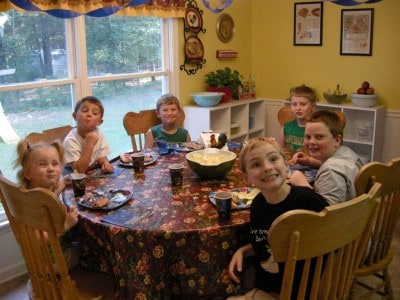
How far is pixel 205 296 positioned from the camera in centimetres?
167

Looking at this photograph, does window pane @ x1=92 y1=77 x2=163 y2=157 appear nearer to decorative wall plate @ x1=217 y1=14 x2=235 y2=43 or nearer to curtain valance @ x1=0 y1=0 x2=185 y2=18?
curtain valance @ x1=0 y1=0 x2=185 y2=18

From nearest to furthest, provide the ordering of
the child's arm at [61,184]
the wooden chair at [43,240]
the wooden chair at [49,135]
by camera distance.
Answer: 1. the wooden chair at [43,240]
2. the child's arm at [61,184]
3. the wooden chair at [49,135]

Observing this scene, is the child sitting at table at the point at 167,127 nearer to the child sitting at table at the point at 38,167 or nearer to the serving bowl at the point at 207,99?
the serving bowl at the point at 207,99

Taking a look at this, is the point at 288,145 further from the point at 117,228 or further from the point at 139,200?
the point at 117,228

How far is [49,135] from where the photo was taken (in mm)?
2576

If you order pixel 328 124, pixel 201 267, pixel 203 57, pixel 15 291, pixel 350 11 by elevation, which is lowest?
pixel 15 291

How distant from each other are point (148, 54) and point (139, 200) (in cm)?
223

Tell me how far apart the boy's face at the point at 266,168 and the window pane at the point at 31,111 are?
1922 millimetres

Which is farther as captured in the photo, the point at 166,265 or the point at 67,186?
the point at 67,186

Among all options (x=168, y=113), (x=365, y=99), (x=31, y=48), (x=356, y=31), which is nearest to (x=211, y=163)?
(x=168, y=113)

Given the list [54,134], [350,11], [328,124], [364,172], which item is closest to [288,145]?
[328,124]

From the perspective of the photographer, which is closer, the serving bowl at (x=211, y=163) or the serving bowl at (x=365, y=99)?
the serving bowl at (x=211, y=163)

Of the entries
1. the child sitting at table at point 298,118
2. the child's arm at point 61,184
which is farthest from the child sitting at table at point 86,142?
the child sitting at table at point 298,118

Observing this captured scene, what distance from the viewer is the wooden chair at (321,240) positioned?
47.4 inches
